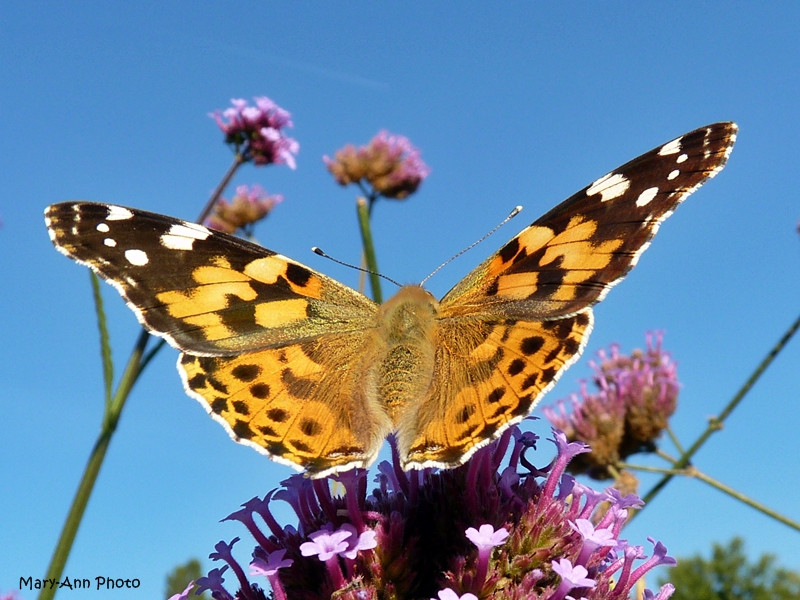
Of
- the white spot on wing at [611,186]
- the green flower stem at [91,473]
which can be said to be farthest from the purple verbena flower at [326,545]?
the green flower stem at [91,473]

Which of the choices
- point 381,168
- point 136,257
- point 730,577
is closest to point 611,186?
point 136,257

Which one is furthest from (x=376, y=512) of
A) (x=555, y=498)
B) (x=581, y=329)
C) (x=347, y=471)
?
(x=581, y=329)

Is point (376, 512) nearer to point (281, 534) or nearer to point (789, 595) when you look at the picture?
point (281, 534)

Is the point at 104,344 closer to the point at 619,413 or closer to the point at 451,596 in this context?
the point at 451,596

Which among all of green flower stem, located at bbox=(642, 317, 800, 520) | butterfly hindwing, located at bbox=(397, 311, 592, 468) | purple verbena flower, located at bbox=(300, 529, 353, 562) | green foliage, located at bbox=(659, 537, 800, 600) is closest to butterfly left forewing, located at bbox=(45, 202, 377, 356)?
butterfly hindwing, located at bbox=(397, 311, 592, 468)

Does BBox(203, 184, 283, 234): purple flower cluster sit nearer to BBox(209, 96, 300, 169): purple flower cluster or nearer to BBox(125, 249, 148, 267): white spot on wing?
BBox(209, 96, 300, 169): purple flower cluster
